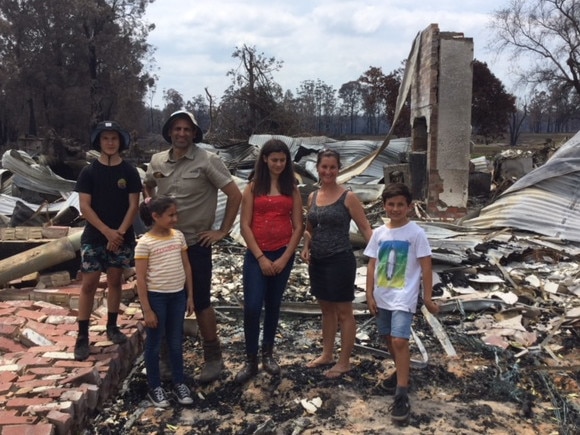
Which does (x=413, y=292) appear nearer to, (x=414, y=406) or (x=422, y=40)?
(x=414, y=406)

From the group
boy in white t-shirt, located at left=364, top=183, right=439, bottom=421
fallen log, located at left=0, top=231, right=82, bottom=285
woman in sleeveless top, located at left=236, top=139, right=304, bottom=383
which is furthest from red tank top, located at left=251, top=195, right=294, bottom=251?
fallen log, located at left=0, top=231, right=82, bottom=285

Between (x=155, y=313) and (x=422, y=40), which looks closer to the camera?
(x=155, y=313)

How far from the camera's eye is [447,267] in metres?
5.69

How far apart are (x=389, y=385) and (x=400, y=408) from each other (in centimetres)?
38

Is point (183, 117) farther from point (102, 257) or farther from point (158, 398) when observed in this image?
point (158, 398)

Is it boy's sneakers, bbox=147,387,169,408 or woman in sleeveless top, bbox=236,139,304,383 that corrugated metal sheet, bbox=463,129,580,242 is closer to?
woman in sleeveless top, bbox=236,139,304,383

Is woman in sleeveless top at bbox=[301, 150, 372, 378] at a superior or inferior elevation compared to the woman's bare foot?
superior

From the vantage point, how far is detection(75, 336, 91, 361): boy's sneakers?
341 cm

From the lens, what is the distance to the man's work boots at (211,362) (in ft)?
11.7

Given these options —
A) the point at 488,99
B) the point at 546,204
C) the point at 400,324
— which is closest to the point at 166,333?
the point at 400,324

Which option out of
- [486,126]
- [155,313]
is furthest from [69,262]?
[486,126]

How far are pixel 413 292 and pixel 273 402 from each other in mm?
1129

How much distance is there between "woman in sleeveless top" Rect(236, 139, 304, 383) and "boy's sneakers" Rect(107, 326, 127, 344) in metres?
0.96

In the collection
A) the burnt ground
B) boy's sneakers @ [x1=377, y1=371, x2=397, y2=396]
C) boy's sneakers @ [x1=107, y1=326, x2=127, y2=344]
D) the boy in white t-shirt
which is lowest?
Result: the burnt ground
